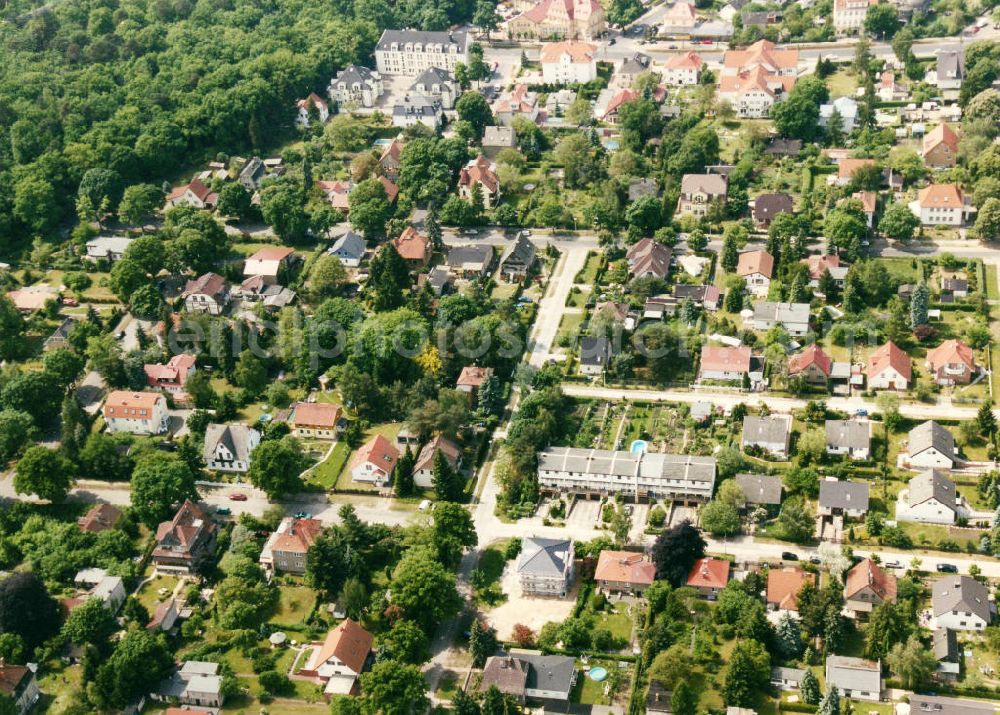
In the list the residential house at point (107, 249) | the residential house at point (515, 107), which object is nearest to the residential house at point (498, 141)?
the residential house at point (515, 107)

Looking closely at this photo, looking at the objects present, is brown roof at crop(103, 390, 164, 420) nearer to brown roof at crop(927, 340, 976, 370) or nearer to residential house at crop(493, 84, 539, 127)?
residential house at crop(493, 84, 539, 127)

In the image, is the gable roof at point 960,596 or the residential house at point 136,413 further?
the residential house at point 136,413

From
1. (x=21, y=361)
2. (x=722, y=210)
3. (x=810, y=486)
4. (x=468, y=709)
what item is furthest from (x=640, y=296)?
(x=21, y=361)

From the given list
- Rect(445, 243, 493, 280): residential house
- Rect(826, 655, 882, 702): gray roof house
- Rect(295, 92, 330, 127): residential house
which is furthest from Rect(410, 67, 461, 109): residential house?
Rect(826, 655, 882, 702): gray roof house

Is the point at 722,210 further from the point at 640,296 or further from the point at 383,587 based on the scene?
the point at 383,587

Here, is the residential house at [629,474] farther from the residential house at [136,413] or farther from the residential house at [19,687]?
the residential house at [19,687]

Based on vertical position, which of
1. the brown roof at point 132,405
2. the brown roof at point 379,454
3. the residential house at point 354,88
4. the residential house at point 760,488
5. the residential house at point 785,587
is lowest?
the residential house at point 785,587
